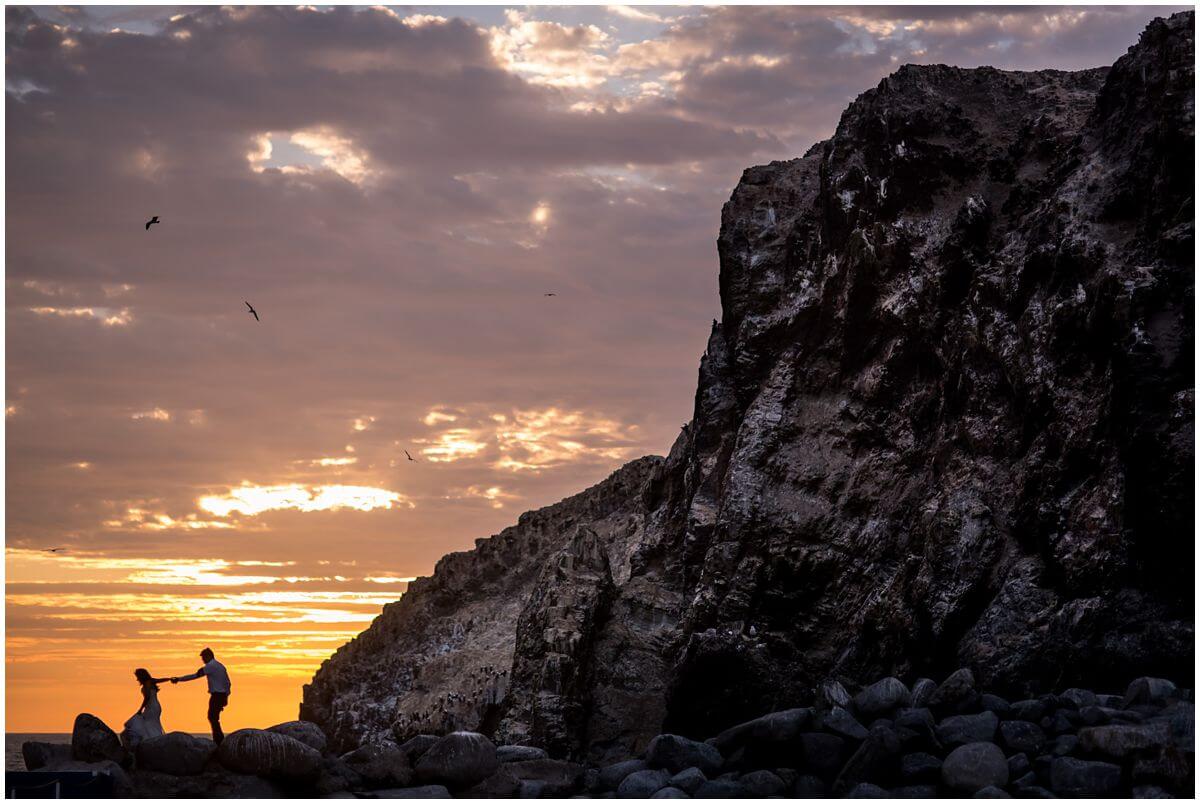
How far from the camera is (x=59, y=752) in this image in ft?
87.4

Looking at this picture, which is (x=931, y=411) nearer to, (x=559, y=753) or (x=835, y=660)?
(x=835, y=660)

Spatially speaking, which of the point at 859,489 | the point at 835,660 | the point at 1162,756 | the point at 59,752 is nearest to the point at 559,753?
the point at 835,660

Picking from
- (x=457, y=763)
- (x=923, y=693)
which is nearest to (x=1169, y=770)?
(x=923, y=693)

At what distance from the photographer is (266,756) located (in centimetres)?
2656

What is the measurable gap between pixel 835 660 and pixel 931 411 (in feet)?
27.1

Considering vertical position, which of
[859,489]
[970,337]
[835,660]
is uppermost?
[970,337]

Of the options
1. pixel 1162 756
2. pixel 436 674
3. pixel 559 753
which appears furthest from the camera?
pixel 436 674

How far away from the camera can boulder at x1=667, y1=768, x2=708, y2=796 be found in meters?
26.9

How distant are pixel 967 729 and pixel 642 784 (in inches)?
272

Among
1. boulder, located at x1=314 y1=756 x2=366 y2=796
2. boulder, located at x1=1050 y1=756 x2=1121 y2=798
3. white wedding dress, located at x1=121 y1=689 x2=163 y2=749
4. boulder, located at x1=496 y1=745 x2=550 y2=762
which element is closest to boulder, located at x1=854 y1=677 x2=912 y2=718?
boulder, located at x1=1050 y1=756 x2=1121 y2=798

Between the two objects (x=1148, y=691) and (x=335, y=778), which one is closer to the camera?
(x=1148, y=691)

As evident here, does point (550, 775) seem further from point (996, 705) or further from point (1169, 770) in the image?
point (1169, 770)

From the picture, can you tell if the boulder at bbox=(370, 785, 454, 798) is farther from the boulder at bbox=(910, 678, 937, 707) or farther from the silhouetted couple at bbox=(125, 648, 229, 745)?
the boulder at bbox=(910, 678, 937, 707)

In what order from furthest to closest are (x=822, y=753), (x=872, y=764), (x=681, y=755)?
(x=681, y=755) → (x=822, y=753) → (x=872, y=764)
